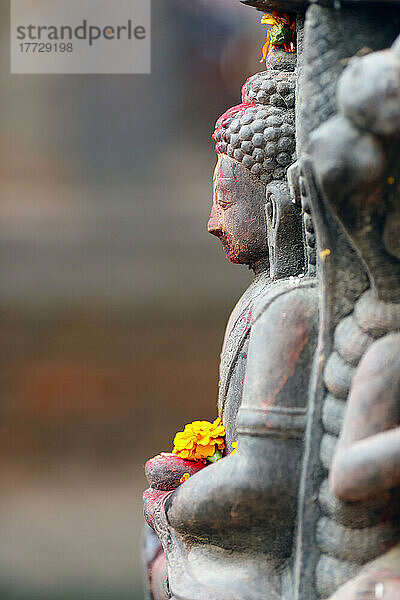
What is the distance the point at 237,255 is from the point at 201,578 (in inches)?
30.3

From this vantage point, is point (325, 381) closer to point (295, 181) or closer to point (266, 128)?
point (295, 181)

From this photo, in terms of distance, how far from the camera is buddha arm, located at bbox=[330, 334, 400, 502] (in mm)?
1515

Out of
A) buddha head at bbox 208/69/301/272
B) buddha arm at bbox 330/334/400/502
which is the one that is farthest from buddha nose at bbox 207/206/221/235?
buddha arm at bbox 330/334/400/502

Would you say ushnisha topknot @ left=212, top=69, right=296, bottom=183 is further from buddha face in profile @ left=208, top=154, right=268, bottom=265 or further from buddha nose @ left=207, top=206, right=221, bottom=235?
buddha nose @ left=207, top=206, right=221, bottom=235

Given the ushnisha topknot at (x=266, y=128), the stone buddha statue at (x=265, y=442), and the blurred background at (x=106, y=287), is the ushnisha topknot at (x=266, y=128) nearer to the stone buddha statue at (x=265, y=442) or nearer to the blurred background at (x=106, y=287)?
the stone buddha statue at (x=265, y=442)

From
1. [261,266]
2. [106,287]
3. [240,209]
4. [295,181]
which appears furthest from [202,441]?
[106,287]

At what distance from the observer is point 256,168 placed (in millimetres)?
2143

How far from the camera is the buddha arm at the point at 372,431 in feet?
4.97

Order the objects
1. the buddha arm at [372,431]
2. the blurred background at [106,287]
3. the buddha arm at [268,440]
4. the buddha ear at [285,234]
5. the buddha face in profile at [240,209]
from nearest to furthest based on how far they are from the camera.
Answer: the buddha arm at [372,431], the buddha arm at [268,440], the buddha ear at [285,234], the buddha face in profile at [240,209], the blurred background at [106,287]

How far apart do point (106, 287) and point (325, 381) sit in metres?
2.11

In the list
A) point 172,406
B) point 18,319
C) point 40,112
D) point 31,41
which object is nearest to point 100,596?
point 172,406

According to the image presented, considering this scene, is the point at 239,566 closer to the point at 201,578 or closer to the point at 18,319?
the point at 201,578

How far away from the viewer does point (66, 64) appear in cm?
350

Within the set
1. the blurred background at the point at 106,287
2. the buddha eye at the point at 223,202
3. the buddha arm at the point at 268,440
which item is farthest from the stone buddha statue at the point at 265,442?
the blurred background at the point at 106,287
